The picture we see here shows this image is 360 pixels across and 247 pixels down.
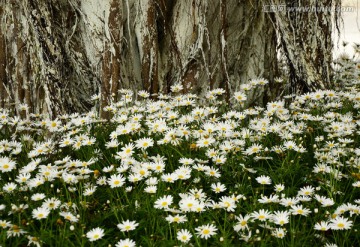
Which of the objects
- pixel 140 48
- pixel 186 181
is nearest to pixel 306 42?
pixel 140 48

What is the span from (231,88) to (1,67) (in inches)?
77.8

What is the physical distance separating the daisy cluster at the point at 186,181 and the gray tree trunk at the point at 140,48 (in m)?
0.34

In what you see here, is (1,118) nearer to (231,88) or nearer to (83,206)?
(83,206)

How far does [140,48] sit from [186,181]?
153cm

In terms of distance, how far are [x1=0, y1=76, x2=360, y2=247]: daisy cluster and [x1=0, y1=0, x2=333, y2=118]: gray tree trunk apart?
0.34m

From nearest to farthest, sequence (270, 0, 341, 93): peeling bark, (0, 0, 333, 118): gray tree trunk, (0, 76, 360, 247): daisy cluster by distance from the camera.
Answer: (0, 76, 360, 247): daisy cluster, (0, 0, 333, 118): gray tree trunk, (270, 0, 341, 93): peeling bark

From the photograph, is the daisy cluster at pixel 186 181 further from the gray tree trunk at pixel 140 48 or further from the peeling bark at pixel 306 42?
the peeling bark at pixel 306 42

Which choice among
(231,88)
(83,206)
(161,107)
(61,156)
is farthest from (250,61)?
(83,206)

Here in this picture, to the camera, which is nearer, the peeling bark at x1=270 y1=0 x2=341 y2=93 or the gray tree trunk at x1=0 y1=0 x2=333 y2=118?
the gray tree trunk at x1=0 y1=0 x2=333 y2=118

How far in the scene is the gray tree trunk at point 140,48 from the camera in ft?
12.6

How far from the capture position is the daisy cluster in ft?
7.52

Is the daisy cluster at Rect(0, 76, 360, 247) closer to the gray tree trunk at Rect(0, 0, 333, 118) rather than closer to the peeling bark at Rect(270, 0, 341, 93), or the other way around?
the gray tree trunk at Rect(0, 0, 333, 118)

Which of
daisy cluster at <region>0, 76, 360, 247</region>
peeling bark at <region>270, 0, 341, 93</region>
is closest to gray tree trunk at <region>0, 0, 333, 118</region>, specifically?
peeling bark at <region>270, 0, 341, 93</region>

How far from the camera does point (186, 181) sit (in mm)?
2848
